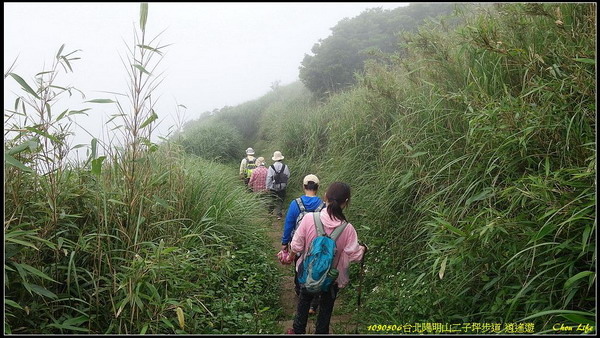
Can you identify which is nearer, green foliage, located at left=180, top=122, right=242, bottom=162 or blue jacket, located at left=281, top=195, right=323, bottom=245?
blue jacket, located at left=281, top=195, right=323, bottom=245

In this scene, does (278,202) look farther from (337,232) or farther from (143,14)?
(143,14)

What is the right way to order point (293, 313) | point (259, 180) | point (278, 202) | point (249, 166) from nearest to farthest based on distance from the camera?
point (293, 313)
point (278, 202)
point (259, 180)
point (249, 166)

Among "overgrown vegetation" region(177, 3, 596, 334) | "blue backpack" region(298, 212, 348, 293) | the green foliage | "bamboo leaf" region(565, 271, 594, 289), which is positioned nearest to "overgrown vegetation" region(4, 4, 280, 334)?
"blue backpack" region(298, 212, 348, 293)

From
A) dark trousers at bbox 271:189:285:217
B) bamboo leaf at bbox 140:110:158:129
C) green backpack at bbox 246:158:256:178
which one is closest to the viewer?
bamboo leaf at bbox 140:110:158:129

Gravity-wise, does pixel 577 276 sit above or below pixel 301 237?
below

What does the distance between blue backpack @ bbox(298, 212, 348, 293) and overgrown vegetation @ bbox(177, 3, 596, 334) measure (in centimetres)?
71

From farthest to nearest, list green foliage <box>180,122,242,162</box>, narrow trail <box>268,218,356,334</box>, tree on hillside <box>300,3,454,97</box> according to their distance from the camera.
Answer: tree on hillside <box>300,3,454,97</box> → green foliage <box>180,122,242,162</box> → narrow trail <box>268,218,356,334</box>

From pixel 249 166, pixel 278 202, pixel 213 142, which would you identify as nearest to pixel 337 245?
pixel 278 202

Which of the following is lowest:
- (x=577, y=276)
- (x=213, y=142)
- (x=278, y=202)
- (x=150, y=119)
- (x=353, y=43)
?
(x=278, y=202)

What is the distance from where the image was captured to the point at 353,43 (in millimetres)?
15055

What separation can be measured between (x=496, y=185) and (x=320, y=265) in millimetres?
1542

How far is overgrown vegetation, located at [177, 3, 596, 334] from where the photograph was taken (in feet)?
7.39

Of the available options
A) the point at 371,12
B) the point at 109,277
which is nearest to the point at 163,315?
the point at 109,277

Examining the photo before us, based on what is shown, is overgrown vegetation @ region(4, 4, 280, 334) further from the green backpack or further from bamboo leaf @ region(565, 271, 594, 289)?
the green backpack
